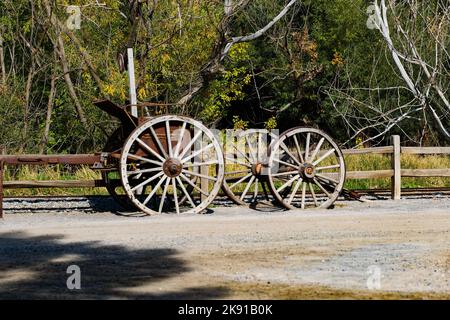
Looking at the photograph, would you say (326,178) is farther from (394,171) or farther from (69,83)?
(69,83)

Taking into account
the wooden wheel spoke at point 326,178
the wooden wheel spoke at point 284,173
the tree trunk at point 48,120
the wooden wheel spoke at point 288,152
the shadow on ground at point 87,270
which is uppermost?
the tree trunk at point 48,120

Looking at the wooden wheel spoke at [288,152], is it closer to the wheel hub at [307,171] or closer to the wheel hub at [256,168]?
the wheel hub at [307,171]

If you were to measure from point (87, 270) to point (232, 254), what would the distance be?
1705mm

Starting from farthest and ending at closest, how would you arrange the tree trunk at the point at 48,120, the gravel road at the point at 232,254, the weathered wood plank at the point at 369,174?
the tree trunk at the point at 48,120 → the weathered wood plank at the point at 369,174 → the gravel road at the point at 232,254

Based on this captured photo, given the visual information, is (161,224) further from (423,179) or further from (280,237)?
(423,179)

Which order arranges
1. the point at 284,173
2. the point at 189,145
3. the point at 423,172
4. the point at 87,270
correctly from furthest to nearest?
the point at 423,172
the point at 284,173
the point at 189,145
the point at 87,270

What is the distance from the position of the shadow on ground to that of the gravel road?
0.03ft

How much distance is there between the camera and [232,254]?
31.3 feet

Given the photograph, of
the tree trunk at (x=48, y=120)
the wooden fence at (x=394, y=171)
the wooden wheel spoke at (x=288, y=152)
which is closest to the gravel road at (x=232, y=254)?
the wooden wheel spoke at (x=288, y=152)

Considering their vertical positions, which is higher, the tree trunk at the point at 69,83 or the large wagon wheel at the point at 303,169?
the tree trunk at the point at 69,83

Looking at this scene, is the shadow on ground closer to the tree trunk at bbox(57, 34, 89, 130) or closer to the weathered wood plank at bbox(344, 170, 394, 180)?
the weathered wood plank at bbox(344, 170, 394, 180)

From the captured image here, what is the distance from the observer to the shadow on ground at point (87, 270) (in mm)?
7418

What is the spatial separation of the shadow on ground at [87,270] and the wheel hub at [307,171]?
15.6 feet

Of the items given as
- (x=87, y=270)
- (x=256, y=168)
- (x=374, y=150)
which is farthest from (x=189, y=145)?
(x=87, y=270)
